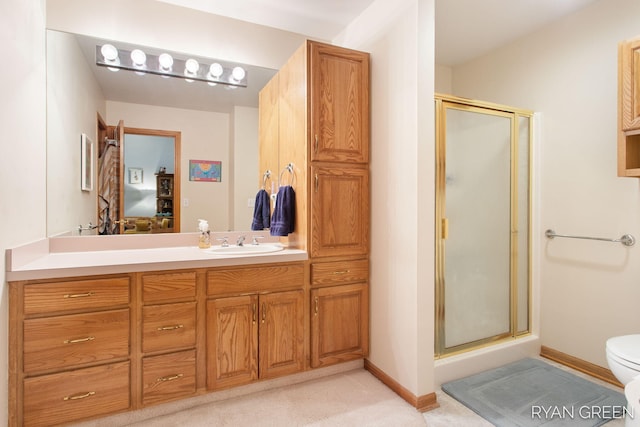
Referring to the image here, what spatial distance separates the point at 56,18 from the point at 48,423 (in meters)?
2.22

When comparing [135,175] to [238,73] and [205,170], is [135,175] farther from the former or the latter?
[238,73]

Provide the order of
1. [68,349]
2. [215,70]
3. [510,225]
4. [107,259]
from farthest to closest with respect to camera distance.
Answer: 1. [510,225]
2. [215,70]
3. [107,259]
4. [68,349]

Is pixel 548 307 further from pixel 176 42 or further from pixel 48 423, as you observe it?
pixel 176 42

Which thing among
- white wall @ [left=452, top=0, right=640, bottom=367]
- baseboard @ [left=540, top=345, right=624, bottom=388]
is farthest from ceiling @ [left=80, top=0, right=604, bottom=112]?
baseboard @ [left=540, top=345, right=624, bottom=388]

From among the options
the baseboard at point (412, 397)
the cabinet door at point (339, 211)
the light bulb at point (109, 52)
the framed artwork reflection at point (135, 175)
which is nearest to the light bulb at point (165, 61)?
the light bulb at point (109, 52)

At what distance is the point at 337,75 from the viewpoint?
86.9 inches

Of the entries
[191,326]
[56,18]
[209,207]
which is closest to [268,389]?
[191,326]

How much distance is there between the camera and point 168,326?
1.78 m

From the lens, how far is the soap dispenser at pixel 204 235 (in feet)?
7.66

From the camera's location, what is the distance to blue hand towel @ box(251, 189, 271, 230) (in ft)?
8.33

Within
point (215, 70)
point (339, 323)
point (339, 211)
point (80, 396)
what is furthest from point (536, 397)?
point (215, 70)

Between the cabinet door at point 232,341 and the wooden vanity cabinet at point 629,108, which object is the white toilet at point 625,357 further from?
the cabinet door at point 232,341

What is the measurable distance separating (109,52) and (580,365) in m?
3.84

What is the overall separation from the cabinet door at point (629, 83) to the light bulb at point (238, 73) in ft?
7.90
